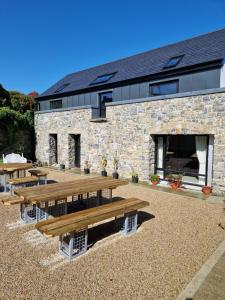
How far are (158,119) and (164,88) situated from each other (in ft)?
8.40

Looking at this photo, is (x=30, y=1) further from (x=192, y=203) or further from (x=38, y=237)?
(x=192, y=203)

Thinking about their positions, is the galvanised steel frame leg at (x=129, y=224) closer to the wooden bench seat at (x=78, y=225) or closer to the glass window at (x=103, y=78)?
the wooden bench seat at (x=78, y=225)

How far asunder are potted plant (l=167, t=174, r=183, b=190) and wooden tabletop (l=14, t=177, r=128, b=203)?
11.4 feet

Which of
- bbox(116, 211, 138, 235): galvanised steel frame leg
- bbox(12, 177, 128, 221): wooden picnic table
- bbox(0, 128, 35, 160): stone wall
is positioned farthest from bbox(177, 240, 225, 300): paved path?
bbox(0, 128, 35, 160): stone wall

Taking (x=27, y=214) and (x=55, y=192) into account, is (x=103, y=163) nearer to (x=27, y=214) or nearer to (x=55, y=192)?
(x=27, y=214)

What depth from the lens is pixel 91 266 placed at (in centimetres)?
335

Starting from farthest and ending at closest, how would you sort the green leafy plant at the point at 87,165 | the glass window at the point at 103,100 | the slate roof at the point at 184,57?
the glass window at the point at 103,100 < the green leafy plant at the point at 87,165 < the slate roof at the point at 184,57

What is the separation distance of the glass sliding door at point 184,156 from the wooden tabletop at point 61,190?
3.99 meters

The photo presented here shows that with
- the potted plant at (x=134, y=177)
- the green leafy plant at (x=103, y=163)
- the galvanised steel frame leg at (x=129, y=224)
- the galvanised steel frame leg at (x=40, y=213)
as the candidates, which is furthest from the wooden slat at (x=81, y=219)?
the green leafy plant at (x=103, y=163)

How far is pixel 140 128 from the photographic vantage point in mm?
9391

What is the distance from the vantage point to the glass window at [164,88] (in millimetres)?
10062

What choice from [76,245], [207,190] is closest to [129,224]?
[76,245]

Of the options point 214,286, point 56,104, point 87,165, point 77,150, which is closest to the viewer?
point 214,286

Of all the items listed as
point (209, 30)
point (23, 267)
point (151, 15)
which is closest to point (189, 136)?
point (151, 15)
